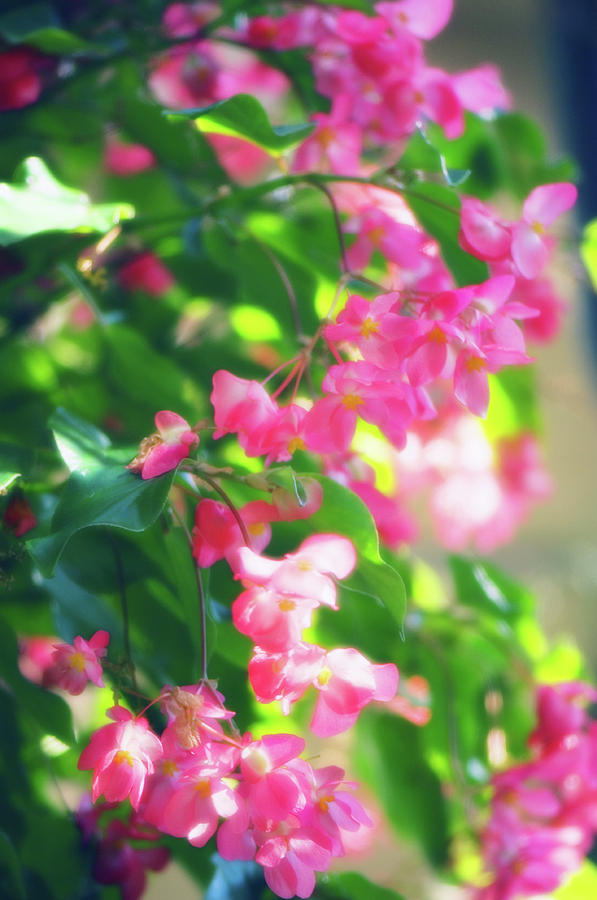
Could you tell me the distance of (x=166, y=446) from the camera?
0.34 meters

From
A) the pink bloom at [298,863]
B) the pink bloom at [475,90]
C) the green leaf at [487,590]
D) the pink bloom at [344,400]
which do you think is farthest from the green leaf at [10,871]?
the pink bloom at [475,90]

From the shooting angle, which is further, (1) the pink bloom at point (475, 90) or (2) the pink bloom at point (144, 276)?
(2) the pink bloom at point (144, 276)

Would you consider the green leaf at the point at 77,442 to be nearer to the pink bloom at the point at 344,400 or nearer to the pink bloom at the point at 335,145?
the pink bloom at the point at 344,400

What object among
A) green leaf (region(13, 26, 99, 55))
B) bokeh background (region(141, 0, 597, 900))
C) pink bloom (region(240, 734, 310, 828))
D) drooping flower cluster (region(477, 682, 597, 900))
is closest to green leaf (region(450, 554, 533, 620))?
drooping flower cluster (region(477, 682, 597, 900))

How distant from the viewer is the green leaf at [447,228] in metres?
0.44

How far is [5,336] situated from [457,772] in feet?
1.56

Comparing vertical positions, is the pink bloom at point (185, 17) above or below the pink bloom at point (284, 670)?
above

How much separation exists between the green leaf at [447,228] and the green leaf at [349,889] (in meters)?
0.36

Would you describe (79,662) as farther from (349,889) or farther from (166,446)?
(349,889)

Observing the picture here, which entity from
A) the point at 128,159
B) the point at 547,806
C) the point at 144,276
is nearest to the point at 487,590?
the point at 547,806

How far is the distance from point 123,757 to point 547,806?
347mm

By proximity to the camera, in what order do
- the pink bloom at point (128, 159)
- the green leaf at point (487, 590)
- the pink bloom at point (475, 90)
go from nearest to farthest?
the pink bloom at point (475, 90)
the green leaf at point (487, 590)
the pink bloom at point (128, 159)

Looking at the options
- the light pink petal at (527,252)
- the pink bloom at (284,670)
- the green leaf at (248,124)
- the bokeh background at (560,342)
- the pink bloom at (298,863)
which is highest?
the green leaf at (248,124)

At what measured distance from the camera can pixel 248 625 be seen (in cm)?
32
